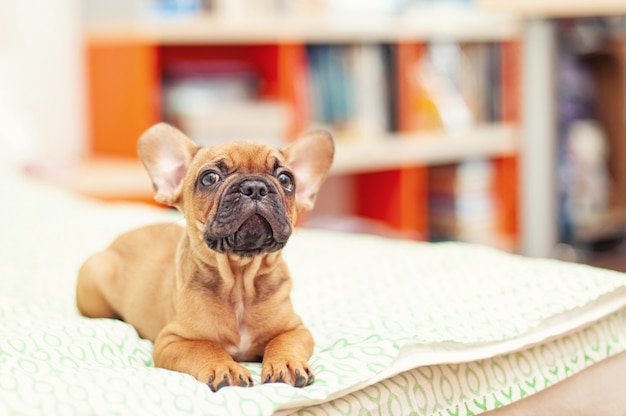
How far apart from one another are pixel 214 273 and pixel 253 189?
0.50ft

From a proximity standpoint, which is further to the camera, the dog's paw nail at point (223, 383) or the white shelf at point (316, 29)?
the white shelf at point (316, 29)

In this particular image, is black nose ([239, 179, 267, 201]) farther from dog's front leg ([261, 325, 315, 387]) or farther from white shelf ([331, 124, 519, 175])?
white shelf ([331, 124, 519, 175])

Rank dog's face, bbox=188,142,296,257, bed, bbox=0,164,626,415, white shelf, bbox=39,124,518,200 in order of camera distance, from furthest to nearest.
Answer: white shelf, bbox=39,124,518,200 → dog's face, bbox=188,142,296,257 → bed, bbox=0,164,626,415

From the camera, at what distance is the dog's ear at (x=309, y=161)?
50.2 inches

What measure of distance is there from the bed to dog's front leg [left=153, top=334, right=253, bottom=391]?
30 millimetres

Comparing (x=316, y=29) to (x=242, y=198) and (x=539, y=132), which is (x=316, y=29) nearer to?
(x=539, y=132)

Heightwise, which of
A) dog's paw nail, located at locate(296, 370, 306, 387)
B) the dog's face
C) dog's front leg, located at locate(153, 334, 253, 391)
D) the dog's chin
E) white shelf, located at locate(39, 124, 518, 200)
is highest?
the dog's face

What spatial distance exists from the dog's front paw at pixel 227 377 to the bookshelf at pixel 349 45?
2.02 metres

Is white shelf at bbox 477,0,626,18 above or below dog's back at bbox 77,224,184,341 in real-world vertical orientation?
above

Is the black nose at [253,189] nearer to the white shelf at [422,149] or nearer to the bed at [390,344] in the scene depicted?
the bed at [390,344]

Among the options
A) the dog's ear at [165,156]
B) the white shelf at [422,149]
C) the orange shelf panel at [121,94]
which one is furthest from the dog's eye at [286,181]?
the white shelf at [422,149]

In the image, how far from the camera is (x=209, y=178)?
3.74 ft

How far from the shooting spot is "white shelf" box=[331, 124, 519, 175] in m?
3.38

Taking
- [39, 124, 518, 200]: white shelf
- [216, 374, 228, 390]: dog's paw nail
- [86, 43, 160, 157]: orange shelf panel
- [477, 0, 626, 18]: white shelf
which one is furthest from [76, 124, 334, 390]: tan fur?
[86, 43, 160, 157]: orange shelf panel
